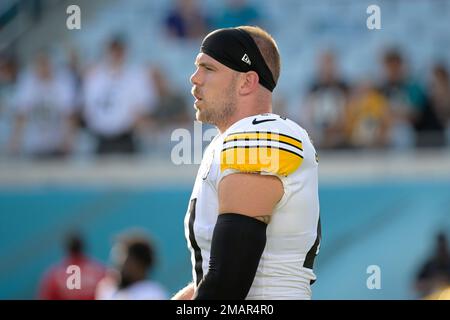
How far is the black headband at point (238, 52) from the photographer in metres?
3.60

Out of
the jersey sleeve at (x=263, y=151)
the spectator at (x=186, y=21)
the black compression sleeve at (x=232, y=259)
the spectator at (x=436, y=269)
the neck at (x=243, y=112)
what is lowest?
the spectator at (x=436, y=269)

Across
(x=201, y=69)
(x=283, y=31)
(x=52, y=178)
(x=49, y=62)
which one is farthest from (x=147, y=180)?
(x=201, y=69)

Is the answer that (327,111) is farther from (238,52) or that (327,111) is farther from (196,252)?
(196,252)

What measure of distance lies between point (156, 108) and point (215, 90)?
6.53m

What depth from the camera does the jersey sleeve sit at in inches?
130

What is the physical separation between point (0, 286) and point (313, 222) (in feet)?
23.7

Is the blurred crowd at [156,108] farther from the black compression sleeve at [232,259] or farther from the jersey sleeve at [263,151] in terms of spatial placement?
the black compression sleeve at [232,259]

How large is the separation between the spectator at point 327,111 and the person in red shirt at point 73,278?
2.38m

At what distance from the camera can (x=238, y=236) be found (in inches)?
127

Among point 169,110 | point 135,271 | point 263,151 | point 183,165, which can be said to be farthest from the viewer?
point 183,165

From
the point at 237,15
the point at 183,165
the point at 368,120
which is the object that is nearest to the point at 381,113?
the point at 368,120

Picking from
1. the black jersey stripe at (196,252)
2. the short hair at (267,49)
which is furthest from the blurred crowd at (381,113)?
the black jersey stripe at (196,252)
